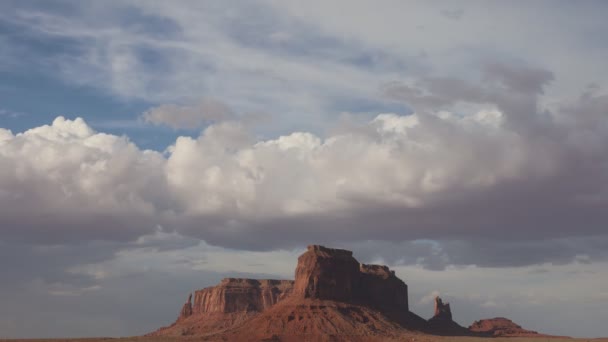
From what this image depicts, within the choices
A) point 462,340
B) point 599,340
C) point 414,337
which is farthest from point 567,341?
point 414,337

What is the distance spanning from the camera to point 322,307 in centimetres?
19938

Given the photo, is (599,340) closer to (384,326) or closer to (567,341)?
(567,341)

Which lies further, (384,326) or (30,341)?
(384,326)

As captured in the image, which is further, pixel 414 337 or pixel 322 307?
pixel 322 307

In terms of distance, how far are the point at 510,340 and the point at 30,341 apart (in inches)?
4507

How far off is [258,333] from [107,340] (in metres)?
37.4

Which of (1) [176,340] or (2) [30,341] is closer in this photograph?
(2) [30,341]

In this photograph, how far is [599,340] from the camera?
188125 millimetres

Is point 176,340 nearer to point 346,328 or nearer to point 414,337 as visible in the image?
point 346,328

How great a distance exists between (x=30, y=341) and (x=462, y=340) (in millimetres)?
101721

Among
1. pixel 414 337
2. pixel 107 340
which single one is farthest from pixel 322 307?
pixel 107 340

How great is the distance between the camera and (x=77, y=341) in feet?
616

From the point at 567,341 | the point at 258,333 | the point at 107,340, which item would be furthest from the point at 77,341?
the point at 567,341

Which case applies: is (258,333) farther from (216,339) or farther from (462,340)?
(462,340)
